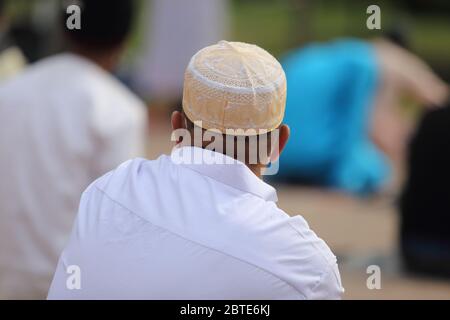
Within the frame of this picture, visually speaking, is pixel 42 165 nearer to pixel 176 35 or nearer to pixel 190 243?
pixel 190 243

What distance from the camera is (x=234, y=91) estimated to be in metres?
2.30

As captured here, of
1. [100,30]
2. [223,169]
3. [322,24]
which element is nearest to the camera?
[223,169]

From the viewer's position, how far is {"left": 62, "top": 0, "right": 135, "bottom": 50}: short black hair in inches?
156

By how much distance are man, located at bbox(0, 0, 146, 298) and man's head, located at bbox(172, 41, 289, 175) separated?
138 cm

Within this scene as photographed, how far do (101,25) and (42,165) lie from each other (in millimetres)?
591

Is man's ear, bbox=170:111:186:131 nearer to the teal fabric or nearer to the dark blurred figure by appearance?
the dark blurred figure

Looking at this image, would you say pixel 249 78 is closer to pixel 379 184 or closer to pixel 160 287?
pixel 160 287

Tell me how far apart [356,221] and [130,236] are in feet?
18.2

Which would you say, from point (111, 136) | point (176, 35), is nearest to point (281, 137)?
point (111, 136)

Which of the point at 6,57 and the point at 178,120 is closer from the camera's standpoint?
the point at 178,120

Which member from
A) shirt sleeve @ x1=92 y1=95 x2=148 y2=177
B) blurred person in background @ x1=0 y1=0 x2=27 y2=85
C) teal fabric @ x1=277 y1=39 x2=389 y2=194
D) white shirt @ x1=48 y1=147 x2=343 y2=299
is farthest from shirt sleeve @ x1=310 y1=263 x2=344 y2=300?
teal fabric @ x1=277 y1=39 x2=389 y2=194

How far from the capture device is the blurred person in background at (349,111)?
8.01 meters

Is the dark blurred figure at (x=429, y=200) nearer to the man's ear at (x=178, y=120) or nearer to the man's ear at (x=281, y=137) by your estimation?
the man's ear at (x=281, y=137)

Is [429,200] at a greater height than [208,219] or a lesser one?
lesser
